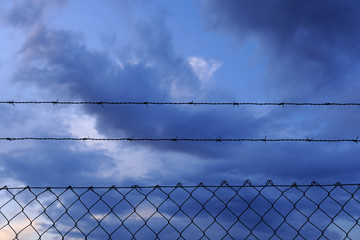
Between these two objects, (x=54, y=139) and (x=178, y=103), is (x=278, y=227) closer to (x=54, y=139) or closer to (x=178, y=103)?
(x=178, y=103)

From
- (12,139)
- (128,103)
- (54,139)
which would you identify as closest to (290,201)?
(128,103)

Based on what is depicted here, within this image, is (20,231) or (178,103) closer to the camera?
(20,231)

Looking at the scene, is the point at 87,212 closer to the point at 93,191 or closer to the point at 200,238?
the point at 93,191

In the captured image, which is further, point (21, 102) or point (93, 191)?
point (21, 102)

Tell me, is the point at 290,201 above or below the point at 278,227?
above

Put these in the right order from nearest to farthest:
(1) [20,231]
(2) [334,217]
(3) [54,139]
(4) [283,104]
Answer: (1) [20,231], (2) [334,217], (3) [54,139], (4) [283,104]

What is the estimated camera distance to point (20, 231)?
3568 mm

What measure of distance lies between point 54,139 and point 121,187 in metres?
1.25

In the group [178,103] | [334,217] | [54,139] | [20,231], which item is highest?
[178,103]

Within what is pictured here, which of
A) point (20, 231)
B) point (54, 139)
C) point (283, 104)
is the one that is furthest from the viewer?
point (283, 104)

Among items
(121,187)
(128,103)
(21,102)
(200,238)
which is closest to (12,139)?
(21,102)

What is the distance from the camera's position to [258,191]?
3.84m

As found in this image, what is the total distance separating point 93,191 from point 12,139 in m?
1.43

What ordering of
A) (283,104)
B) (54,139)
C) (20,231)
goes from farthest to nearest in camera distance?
(283,104), (54,139), (20,231)
